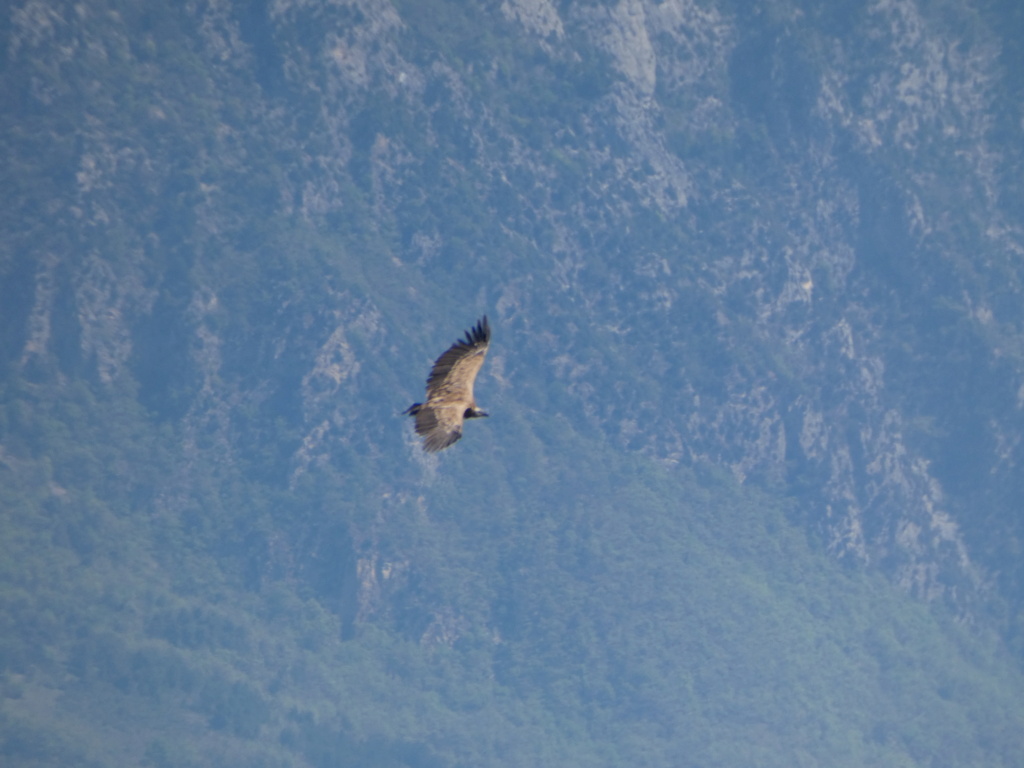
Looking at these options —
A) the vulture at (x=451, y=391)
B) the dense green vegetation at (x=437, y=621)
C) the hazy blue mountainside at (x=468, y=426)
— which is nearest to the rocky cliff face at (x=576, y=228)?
the hazy blue mountainside at (x=468, y=426)

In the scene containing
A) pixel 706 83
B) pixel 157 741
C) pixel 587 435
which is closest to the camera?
pixel 157 741

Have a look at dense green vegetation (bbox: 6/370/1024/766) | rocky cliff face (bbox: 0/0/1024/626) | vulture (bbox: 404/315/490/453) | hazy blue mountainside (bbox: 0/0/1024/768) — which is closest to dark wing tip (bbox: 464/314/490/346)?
vulture (bbox: 404/315/490/453)

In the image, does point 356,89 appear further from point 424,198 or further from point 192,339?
point 192,339

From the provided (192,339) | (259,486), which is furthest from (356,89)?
(259,486)

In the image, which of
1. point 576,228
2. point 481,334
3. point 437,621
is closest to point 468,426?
point 437,621

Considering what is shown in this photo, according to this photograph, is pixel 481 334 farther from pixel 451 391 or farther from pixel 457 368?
pixel 451 391

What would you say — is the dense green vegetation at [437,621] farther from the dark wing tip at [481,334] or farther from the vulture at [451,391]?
the dark wing tip at [481,334]
